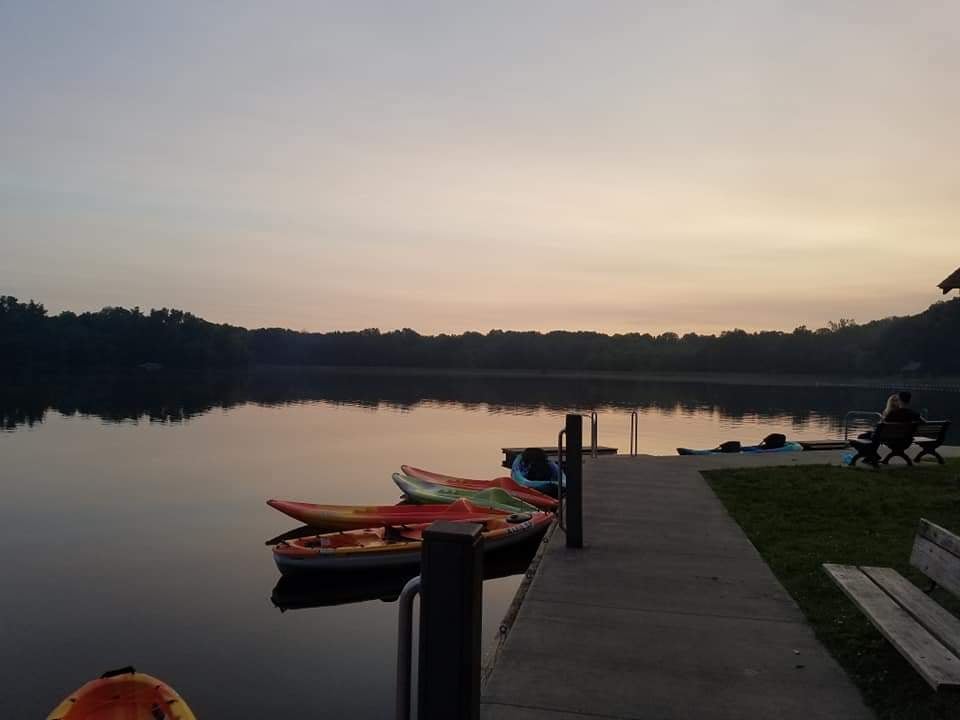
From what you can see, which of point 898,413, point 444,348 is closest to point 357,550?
point 898,413

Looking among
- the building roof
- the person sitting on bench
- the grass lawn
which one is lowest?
the grass lawn

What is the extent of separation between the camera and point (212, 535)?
14711 mm

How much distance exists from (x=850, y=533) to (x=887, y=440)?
16.1ft

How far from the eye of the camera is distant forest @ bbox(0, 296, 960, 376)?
96562 millimetres

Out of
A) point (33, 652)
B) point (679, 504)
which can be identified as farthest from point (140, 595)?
point (679, 504)

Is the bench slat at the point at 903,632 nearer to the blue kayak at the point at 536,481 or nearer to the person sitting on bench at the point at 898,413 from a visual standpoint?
the person sitting on bench at the point at 898,413

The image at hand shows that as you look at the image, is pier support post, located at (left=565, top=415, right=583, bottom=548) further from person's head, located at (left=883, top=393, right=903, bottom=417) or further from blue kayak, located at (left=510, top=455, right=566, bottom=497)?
blue kayak, located at (left=510, top=455, right=566, bottom=497)

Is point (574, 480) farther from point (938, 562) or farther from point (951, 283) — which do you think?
point (951, 283)

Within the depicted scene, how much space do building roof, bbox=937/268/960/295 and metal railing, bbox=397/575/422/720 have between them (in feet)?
29.4

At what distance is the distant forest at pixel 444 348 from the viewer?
96.6m

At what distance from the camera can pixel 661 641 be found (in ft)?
16.3

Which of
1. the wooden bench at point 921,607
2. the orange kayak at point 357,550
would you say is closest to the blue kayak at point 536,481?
the orange kayak at point 357,550

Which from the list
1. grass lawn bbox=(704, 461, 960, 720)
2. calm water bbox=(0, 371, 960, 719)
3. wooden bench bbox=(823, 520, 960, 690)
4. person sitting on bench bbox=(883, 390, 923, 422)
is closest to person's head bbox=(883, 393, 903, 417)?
person sitting on bench bbox=(883, 390, 923, 422)

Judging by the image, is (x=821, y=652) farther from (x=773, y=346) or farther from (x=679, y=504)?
(x=773, y=346)
